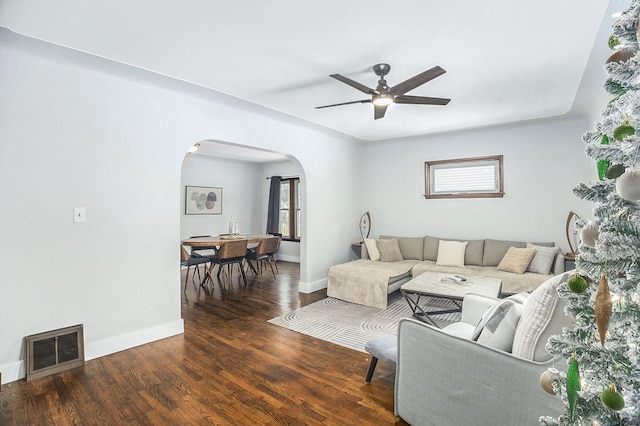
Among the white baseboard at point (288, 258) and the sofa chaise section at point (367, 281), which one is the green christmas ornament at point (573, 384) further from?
the white baseboard at point (288, 258)

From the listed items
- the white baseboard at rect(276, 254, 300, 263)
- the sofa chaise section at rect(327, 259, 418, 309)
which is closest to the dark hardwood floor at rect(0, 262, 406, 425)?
the sofa chaise section at rect(327, 259, 418, 309)

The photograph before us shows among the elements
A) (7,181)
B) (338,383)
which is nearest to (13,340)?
(7,181)

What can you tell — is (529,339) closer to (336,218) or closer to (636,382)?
(636,382)

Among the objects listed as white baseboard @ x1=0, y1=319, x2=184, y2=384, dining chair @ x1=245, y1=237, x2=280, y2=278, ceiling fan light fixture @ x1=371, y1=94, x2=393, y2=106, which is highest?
ceiling fan light fixture @ x1=371, y1=94, x2=393, y2=106

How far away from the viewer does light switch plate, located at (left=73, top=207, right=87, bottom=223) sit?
2.77 meters

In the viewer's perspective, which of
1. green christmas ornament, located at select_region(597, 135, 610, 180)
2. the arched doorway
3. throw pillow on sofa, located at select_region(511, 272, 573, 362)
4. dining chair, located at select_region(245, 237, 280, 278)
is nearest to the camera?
green christmas ornament, located at select_region(597, 135, 610, 180)

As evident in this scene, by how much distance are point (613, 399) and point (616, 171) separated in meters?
0.52

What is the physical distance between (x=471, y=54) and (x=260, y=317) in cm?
343

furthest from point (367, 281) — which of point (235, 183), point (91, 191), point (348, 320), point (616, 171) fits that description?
point (235, 183)

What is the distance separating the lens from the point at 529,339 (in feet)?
4.94

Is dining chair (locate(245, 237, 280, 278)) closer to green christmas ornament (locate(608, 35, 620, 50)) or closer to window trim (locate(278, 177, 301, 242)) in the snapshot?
window trim (locate(278, 177, 301, 242))

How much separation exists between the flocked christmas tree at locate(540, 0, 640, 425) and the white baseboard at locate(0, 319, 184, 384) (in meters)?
3.33

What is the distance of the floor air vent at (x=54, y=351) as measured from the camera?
2525 mm

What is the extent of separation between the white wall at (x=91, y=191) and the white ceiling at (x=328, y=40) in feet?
1.26
